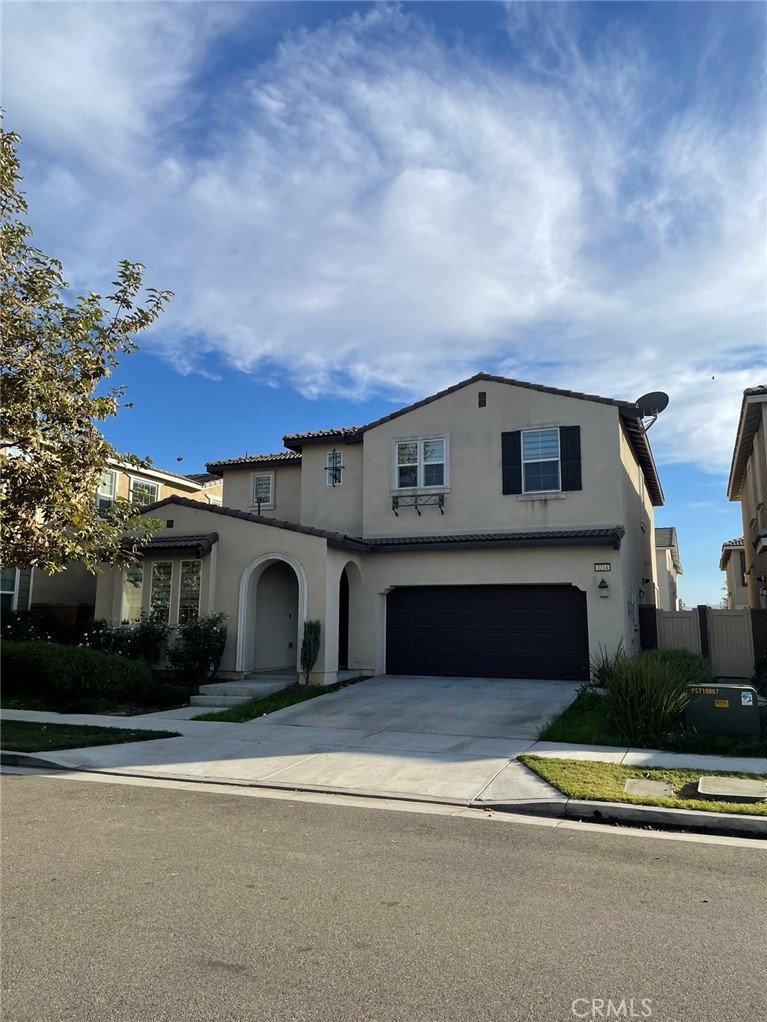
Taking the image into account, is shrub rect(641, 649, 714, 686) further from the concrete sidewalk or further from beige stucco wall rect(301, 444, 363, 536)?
beige stucco wall rect(301, 444, 363, 536)

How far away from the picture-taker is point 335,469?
2027cm

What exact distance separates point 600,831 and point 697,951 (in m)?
2.66

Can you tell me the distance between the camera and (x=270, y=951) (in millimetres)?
4145

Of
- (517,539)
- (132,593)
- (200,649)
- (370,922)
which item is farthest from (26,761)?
(517,539)

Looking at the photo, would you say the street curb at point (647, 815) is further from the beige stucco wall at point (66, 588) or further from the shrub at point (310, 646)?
the beige stucco wall at point (66, 588)

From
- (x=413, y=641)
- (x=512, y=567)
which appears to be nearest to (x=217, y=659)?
(x=413, y=641)

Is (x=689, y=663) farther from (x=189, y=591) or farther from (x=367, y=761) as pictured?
(x=189, y=591)

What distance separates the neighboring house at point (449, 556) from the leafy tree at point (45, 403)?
23.3ft

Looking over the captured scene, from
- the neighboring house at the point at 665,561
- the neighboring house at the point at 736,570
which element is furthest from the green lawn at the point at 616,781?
the neighboring house at the point at 736,570

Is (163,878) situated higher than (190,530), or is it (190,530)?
(190,530)

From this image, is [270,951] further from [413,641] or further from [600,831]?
[413,641]

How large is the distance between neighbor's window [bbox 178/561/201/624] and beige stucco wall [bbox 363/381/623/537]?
4515mm

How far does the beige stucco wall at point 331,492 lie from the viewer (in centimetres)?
1989

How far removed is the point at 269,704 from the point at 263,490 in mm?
9214
